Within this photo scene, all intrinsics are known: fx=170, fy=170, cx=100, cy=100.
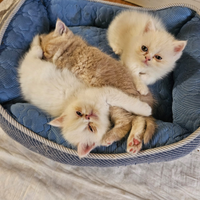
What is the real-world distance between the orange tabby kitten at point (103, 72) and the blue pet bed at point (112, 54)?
0.07 meters

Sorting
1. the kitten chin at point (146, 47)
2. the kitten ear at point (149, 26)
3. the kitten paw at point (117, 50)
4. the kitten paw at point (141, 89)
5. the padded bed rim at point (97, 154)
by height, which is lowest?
the padded bed rim at point (97, 154)

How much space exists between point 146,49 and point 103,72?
354mm

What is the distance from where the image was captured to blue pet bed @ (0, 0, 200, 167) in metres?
1.05

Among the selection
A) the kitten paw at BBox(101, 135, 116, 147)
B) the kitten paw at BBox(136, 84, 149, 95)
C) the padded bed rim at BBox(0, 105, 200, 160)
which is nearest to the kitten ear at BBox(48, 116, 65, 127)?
the padded bed rim at BBox(0, 105, 200, 160)

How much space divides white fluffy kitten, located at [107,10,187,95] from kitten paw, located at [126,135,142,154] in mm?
365

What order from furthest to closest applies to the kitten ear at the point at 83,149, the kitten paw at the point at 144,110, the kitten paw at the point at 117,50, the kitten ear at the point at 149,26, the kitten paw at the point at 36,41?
1. the kitten paw at the point at 117,50
2. the kitten paw at the point at 36,41
3. the kitten ear at the point at 149,26
4. the kitten paw at the point at 144,110
5. the kitten ear at the point at 83,149

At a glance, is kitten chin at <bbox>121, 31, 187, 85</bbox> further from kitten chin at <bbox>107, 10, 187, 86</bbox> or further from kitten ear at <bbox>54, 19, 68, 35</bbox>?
kitten ear at <bbox>54, 19, 68, 35</bbox>

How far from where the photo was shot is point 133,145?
3.25 feet

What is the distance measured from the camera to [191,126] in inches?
42.6

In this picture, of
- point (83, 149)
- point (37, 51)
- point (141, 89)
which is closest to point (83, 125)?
point (83, 149)

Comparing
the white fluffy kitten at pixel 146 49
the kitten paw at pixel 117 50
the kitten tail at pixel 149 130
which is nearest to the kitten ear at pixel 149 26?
the white fluffy kitten at pixel 146 49

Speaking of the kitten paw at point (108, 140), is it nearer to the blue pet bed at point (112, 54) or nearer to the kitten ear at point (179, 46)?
the blue pet bed at point (112, 54)

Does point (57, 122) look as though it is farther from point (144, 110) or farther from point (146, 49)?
point (146, 49)

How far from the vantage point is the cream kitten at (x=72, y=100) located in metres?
1.05
